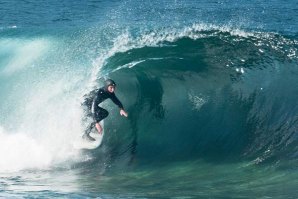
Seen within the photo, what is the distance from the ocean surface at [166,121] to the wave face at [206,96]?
3 centimetres

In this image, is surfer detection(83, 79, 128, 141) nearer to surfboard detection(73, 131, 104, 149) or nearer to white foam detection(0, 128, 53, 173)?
surfboard detection(73, 131, 104, 149)

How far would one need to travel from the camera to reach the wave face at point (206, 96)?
1750 centimetres

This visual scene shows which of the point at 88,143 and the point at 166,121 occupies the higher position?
the point at 166,121

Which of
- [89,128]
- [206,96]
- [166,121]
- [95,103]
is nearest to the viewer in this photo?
[95,103]

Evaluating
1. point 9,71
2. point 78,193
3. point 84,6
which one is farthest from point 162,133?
point 84,6

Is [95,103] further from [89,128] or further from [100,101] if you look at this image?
[89,128]

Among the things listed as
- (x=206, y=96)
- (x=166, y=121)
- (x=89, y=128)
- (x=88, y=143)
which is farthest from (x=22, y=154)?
(x=206, y=96)

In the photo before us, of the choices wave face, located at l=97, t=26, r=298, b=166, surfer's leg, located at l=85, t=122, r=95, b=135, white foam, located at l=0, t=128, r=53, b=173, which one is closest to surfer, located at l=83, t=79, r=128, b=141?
surfer's leg, located at l=85, t=122, r=95, b=135

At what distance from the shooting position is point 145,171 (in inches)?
642

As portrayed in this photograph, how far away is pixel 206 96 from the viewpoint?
18.9 meters

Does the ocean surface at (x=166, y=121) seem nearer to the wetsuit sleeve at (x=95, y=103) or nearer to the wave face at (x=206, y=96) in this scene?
the wave face at (x=206, y=96)

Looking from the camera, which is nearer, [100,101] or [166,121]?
[100,101]

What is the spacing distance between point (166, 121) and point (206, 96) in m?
1.53

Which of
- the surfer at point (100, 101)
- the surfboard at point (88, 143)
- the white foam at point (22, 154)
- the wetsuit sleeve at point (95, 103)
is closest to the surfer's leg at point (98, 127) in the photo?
the surfer at point (100, 101)
